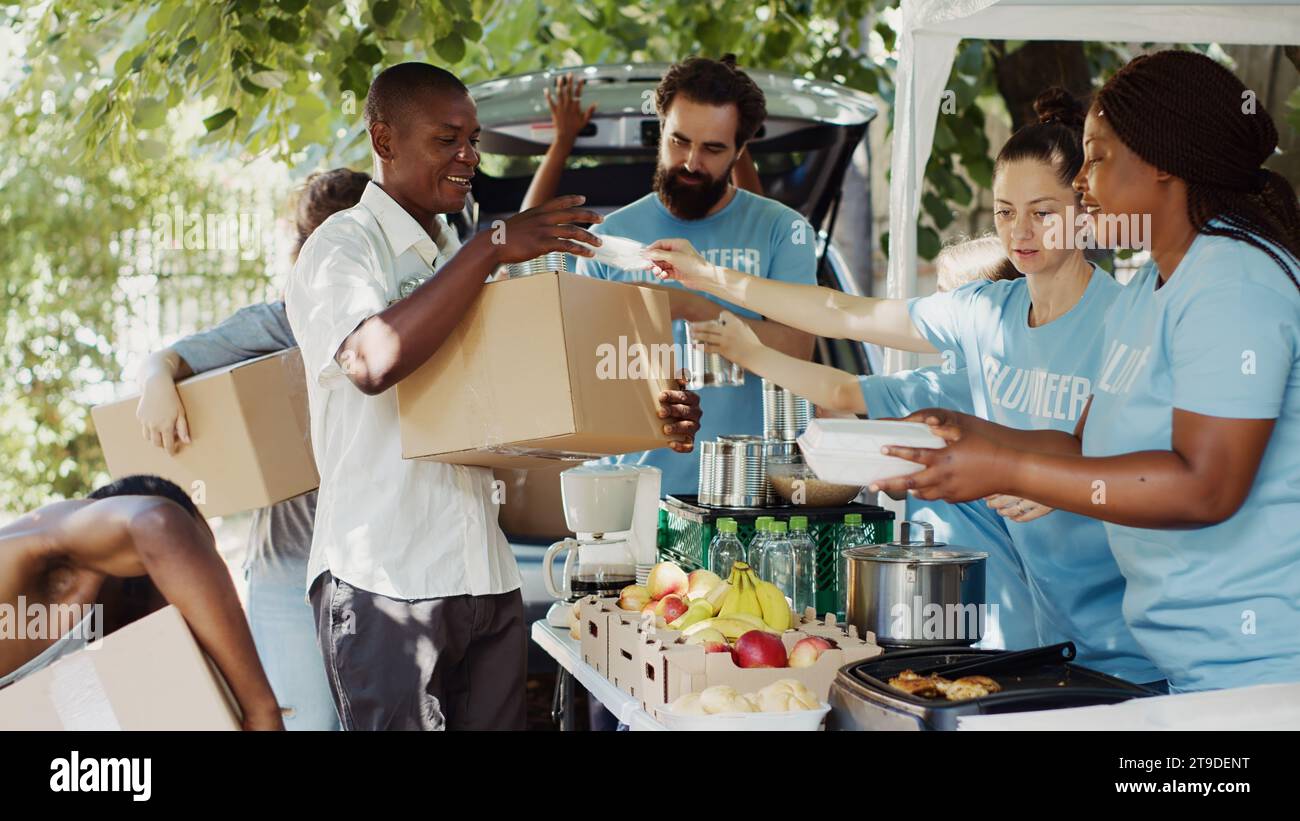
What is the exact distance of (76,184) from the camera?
9.20 metres

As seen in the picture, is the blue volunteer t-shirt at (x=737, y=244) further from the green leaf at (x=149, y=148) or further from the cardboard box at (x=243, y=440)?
the green leaf at (x=149, y=148)

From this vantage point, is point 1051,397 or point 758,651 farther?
point 1051,397

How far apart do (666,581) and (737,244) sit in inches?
58.6

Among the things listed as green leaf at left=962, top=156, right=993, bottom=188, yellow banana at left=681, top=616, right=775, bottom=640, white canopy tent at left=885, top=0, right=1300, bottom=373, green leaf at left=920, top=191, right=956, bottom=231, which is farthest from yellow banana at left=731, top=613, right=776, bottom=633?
green leaf at left=962, top=156, right=993, bottom=188

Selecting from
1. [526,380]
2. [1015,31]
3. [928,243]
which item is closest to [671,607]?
[526,380]

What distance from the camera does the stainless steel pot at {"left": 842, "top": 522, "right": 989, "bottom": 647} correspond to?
98.4 inches

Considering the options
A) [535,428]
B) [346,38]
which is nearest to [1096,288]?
[535,428]

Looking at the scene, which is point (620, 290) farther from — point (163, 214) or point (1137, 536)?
point (163, 214)

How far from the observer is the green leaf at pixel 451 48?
16.3 ft

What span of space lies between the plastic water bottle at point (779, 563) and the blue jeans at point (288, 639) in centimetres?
144

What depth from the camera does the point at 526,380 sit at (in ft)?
7.90

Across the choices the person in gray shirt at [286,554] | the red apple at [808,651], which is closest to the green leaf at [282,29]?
the person in gray shirt at [286,554]

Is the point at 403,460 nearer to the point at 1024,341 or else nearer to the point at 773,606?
the point at 773,606
